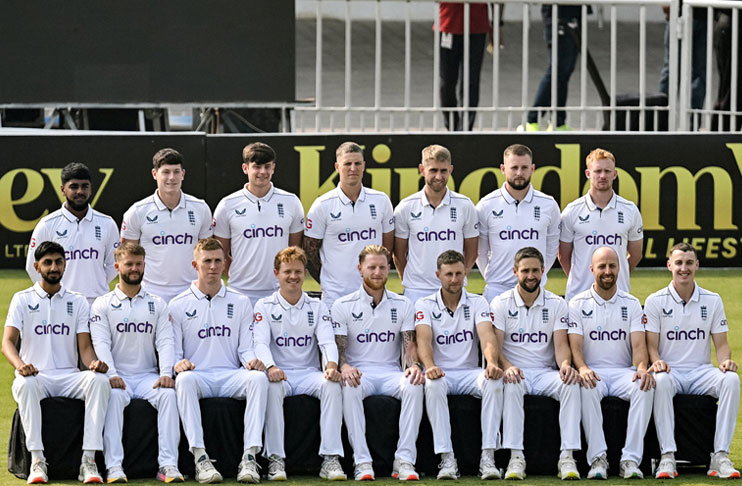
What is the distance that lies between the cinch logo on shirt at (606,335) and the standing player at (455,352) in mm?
649

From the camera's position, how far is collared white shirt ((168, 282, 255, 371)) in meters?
8.92

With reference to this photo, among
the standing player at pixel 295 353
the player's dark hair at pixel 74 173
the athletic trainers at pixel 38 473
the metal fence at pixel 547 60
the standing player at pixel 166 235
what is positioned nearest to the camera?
the athletic trainers at pixel 38 473

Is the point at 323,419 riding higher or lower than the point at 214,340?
lower

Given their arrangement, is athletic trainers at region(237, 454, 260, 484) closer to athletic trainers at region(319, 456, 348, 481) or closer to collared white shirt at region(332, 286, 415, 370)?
athletic trainers at region(319, 456, 348, 481)

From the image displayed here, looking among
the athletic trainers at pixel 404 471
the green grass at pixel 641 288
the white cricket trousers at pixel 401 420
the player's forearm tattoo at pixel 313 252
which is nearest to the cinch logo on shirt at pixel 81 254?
the green grass at pixel 641 288

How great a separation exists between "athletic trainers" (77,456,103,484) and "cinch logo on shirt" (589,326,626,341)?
3168 mm

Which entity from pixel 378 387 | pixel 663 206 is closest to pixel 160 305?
pixel 378 387

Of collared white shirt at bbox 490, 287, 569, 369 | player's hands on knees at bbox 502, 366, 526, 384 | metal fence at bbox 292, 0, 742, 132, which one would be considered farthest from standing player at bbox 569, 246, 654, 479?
metal fence at bbox 292, 0, 742, 132

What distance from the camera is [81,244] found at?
31.2 ft

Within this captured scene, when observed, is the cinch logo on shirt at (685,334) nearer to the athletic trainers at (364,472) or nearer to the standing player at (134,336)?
the athletic trainers at (364,472)

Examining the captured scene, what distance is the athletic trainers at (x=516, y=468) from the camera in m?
8.52

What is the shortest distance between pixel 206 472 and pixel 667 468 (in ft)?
9.02

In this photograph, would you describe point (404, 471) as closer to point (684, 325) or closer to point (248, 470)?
point (248, 470)

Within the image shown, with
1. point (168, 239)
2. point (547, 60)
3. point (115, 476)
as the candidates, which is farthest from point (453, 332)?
point (547, 60)
